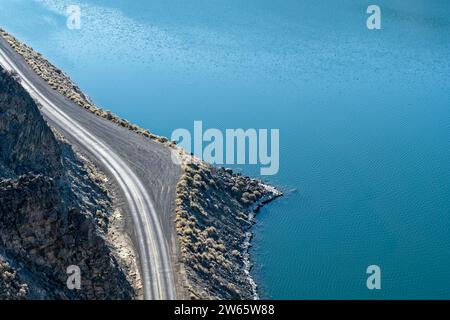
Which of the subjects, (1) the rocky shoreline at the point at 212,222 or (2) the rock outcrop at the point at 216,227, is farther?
(2) the rock outcrop at the point at 216,227

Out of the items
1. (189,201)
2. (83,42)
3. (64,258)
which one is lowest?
(64,258)

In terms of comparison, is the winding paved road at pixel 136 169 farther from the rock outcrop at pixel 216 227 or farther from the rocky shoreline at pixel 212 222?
the rock outcrop at pixel 216 227

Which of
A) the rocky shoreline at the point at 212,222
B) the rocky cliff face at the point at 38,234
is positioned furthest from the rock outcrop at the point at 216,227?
the rocky cliff face at the point at 38,234

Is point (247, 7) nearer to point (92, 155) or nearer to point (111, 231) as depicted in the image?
point (92, 155)

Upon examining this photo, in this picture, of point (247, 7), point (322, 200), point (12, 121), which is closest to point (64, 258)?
point (12, 121)

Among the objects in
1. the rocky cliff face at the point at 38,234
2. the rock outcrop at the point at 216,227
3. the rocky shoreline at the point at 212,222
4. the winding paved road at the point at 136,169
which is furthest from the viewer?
the rock outcrop at the point at 216,227
